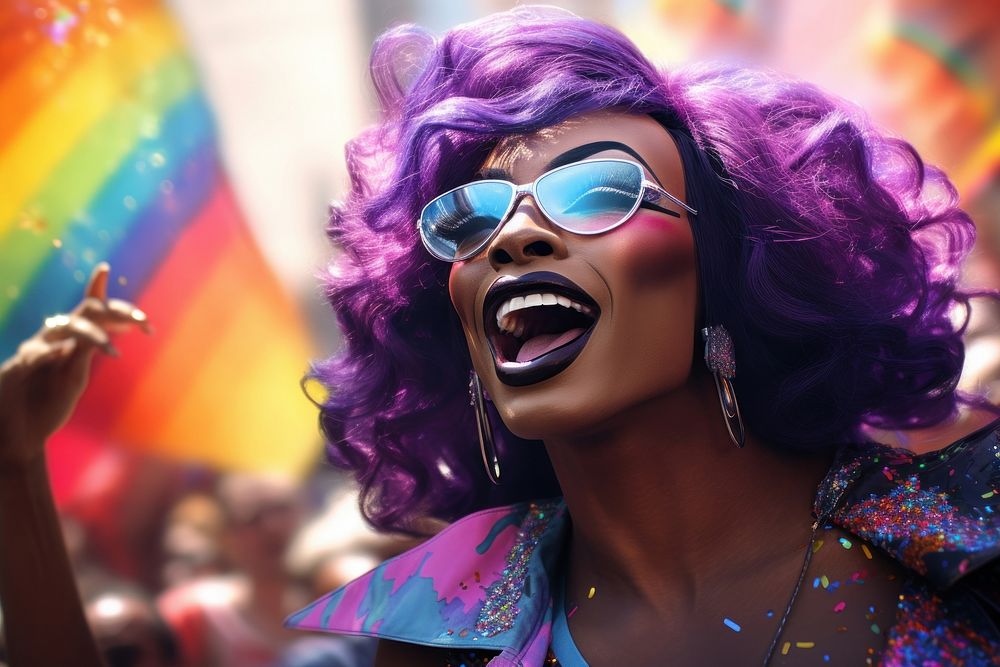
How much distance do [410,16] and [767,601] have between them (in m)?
3.15

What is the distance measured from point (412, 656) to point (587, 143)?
103 cm

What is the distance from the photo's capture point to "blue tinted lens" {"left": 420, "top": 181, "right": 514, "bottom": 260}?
1763 millimetres

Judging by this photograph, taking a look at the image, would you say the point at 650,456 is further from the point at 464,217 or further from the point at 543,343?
the point at 464,217

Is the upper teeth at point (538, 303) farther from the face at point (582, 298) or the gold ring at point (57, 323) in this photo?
the gold ring at point (57, 323)

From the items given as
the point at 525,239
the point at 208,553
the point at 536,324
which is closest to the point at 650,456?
the point at 536,324

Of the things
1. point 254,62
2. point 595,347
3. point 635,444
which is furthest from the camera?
point 254,62

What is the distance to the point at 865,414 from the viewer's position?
1929mm

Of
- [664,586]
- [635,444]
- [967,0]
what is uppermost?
[635,444]

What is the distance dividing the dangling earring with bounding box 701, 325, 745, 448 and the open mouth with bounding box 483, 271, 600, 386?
220 mm

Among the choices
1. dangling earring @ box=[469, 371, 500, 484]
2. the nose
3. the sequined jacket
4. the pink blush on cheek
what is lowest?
the sequined jacket

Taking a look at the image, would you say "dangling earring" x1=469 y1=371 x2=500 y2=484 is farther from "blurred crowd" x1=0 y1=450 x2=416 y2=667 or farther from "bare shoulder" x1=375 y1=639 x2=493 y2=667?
"blurred crowd" x1=0 y1=450 x2=416 y2=667

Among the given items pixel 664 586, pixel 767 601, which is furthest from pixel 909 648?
pixel 664 586

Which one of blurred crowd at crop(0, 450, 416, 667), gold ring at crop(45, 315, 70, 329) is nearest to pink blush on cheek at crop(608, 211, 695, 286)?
gold ring at crop(45, 315, 70, 329)

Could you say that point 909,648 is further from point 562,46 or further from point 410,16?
point 410,16
